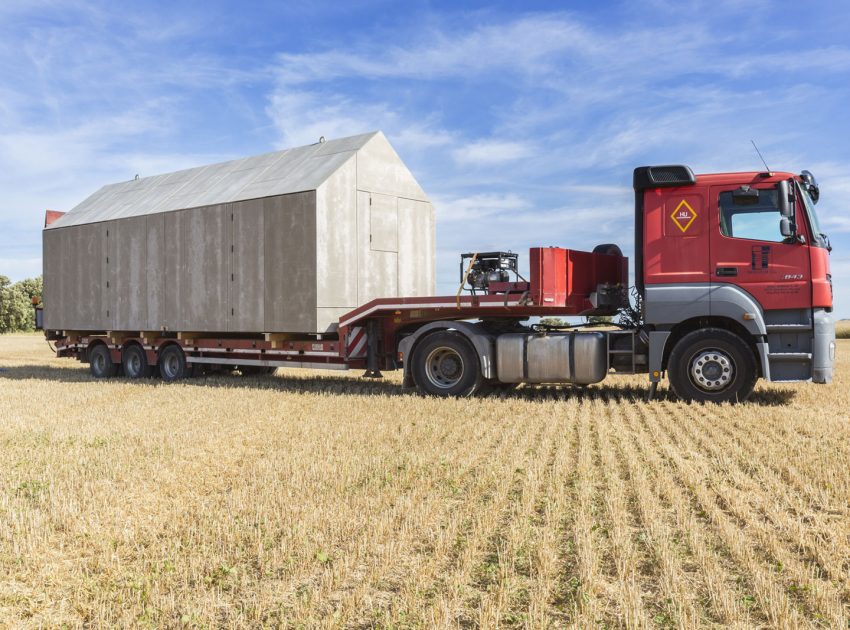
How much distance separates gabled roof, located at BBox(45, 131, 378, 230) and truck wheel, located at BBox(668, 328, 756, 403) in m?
6.77

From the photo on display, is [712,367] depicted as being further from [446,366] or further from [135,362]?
[135,362]

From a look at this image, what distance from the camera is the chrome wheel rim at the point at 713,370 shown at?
10.9 m

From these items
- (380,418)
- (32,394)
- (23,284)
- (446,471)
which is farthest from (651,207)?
(23,284)

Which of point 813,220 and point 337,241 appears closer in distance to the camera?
point 813,220

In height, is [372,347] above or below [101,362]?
above

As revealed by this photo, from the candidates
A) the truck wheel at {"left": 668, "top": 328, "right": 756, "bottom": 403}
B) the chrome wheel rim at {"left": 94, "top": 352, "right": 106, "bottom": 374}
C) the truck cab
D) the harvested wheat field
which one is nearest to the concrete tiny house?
the chrome wheel rim at {"left": 94, "top": 352, "right": 106, "bottom": 374}

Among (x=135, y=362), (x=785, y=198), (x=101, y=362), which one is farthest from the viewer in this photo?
(x=101, y=362)

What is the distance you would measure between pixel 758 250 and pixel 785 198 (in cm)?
81

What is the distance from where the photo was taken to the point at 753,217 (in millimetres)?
10727

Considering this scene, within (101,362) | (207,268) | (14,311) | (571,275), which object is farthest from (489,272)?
(14,311)

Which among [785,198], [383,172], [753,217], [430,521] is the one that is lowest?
[430,521]

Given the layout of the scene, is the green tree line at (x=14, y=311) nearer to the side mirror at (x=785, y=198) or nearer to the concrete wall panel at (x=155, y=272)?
the concrete wall panel at (x=155, y=272)

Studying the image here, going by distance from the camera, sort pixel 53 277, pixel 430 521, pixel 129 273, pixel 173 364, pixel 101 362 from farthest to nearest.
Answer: pixel 53 277
pixel 101 362
pixel 129 273
pixel 173 364
pixel 430 521

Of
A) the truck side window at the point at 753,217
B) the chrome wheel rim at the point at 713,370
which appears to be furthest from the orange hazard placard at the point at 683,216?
the chrome wheel rim at the point at 713,370
